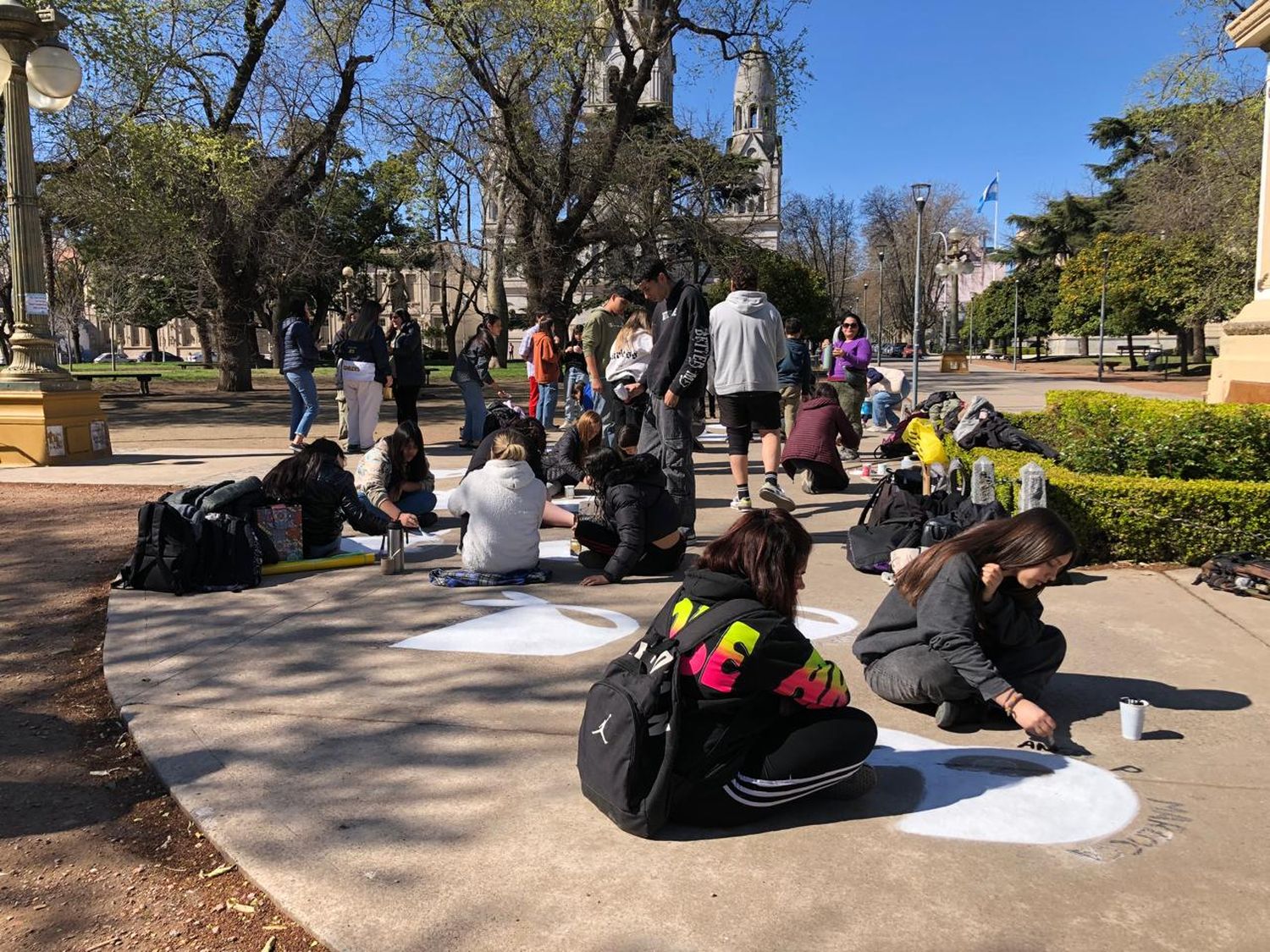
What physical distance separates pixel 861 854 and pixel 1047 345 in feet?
276

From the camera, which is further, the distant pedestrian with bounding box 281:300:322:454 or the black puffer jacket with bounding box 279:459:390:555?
the distant pedestrian with bounding box 281:300:322:454

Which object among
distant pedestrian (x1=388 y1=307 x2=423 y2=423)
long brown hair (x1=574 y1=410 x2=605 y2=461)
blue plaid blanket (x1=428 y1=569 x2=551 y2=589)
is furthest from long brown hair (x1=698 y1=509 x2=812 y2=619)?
distant pedestrian (x1=388 y1=307 x2=423 y2=423)

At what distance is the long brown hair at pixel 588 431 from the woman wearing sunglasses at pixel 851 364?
5.36 metres

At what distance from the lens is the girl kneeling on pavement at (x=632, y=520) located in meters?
5.91

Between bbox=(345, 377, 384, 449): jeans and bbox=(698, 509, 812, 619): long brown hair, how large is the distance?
9.73 m

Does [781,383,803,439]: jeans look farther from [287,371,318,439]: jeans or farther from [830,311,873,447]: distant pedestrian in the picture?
[287,371,318,439]: jeans

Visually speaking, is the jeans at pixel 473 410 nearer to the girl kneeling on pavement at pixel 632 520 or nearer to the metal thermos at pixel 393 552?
the metal thermos at pixel 393 552

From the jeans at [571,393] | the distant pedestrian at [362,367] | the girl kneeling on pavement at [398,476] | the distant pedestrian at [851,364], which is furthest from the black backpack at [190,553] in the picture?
the distant pedestrian at [851,364]

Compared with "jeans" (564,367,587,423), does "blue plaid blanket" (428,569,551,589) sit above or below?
below

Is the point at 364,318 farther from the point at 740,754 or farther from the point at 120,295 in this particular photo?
the point at 120,295

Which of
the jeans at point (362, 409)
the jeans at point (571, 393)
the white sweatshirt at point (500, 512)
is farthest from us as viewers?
the jeans at point (571, 393)

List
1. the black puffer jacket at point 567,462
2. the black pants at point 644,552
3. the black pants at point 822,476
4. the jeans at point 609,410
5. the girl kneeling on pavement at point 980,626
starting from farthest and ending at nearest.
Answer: the jeans at point 609,410 → the black pants at point 822,476 → the black puffer jacket at point 567,462 → the black pants at point 644,552 → the girl kneeling on pavement at point 980,626

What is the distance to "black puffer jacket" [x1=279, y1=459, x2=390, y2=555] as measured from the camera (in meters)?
6.32

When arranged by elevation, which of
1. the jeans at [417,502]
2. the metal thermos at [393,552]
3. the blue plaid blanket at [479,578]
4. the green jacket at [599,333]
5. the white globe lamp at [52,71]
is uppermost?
the white globe lamp at [52,71]
